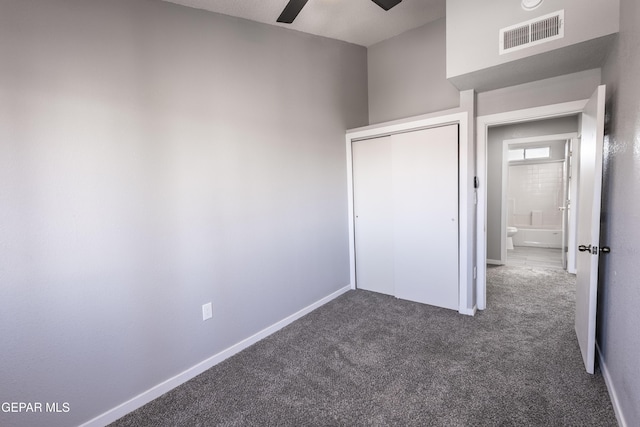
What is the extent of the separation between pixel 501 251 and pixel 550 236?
6.85ft

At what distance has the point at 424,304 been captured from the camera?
10.6 ft

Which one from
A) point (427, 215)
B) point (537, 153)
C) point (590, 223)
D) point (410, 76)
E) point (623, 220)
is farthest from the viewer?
point (537, 153)

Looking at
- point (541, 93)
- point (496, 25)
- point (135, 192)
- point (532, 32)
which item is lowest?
point (135, 192)

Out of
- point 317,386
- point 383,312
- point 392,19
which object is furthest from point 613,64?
point 317,386

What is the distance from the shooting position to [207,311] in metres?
2.23

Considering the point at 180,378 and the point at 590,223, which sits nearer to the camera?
the point at 590,223

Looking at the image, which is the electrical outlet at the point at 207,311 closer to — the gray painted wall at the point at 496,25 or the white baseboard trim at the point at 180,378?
the white baseboard trim at the point at 180,378

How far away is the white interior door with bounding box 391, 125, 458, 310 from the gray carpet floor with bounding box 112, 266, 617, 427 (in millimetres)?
340

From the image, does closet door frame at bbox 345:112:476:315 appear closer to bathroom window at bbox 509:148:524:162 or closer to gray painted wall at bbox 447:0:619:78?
gray painted wall at bbox 447:0:619:78

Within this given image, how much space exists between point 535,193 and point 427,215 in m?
4.83

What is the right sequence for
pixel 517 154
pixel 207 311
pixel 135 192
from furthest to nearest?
pixel 517 154, pixel 207 311, pixel 135 192

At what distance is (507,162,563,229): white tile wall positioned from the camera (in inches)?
242

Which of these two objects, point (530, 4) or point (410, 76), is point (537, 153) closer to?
point (410, 76)

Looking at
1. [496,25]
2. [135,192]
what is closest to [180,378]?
[135,192]
